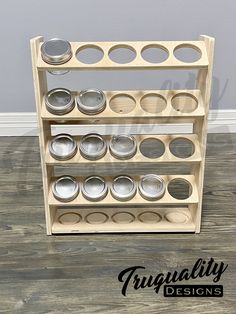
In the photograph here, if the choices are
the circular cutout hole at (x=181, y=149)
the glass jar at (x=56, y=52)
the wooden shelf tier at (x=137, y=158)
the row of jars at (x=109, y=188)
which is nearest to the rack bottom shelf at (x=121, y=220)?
the row of jars at (x=109, y=188)

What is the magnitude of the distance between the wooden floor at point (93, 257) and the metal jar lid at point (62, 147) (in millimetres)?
311

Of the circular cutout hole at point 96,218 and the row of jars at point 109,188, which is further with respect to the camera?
the circular cutout hole at point 96,218

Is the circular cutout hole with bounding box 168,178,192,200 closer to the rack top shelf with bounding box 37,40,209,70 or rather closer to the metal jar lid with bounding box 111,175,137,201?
the metal jar lid with bounding box 111,175,137,201

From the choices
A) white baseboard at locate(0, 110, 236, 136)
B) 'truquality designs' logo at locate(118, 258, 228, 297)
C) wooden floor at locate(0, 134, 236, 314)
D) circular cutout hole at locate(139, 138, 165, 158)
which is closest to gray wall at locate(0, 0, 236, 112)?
white baseboard at locate(0, 110, 236, 136)

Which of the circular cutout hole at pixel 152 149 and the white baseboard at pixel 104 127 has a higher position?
the white baseboard at pixel 104 127

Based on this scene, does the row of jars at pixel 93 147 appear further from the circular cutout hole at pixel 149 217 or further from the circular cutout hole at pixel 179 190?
the circular cutout hole at pixel 179 190

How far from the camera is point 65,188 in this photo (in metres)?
1.60

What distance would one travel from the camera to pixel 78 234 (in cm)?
166

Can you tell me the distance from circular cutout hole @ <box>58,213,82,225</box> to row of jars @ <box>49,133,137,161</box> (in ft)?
0.89

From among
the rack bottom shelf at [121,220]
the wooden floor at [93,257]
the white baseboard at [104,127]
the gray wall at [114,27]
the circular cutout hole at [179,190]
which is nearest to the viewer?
the wooden floor at [93,257]

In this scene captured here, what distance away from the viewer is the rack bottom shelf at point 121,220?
5.41 ft

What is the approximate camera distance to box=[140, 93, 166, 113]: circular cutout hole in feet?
5.01

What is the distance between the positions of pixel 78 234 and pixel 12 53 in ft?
3.13

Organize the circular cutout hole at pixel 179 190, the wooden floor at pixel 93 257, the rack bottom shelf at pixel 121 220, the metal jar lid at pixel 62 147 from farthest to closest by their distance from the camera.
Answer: the circular cutout hole at pixel 179 190
the rack bottom shelf at pixel 121 220
the metal jar lid at pixel 62 147
the wooden floor at pixel 93 257
